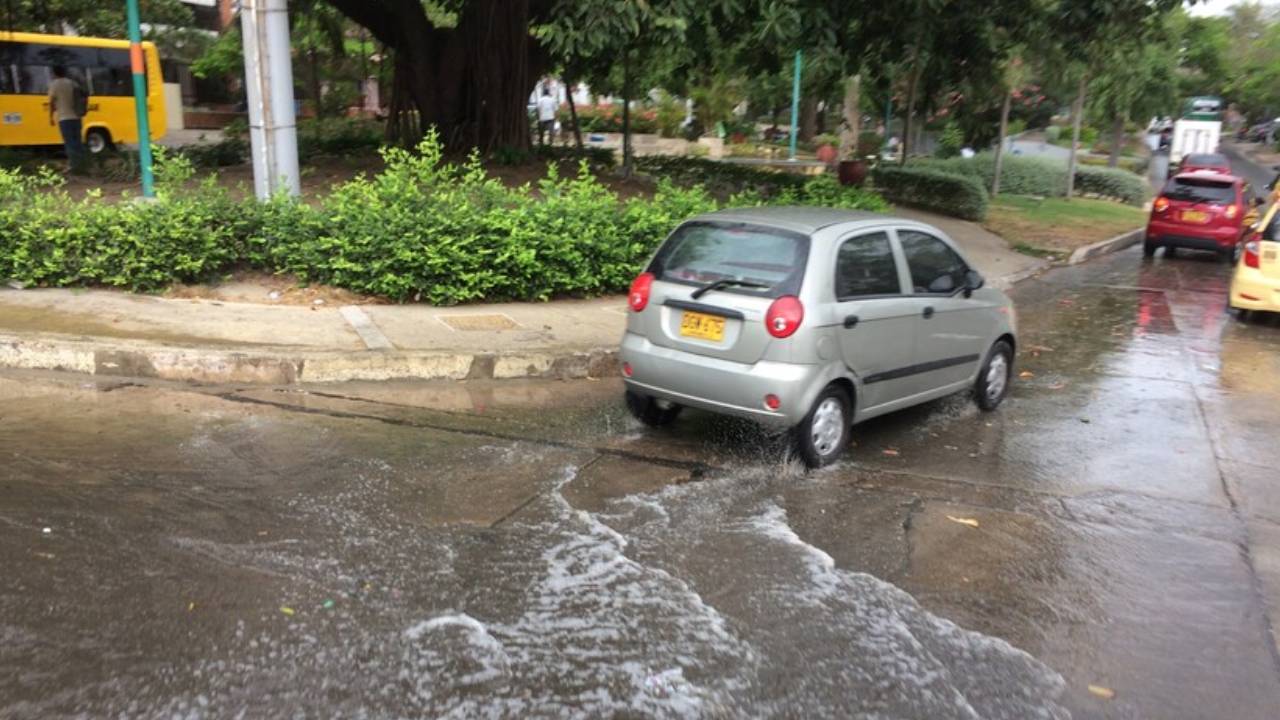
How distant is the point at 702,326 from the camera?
5902 mm

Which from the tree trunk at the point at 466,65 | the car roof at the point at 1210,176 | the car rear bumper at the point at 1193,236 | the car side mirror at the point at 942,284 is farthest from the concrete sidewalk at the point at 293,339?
the car roof at the point at 1210,176

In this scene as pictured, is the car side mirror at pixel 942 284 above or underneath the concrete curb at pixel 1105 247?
above

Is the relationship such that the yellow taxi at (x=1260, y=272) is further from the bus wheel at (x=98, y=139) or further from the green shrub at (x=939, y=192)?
the bus wheel at (x=98, y=139)

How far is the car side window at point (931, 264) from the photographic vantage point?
656cm

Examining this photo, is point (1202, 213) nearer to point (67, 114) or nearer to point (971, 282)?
point (971, 282)

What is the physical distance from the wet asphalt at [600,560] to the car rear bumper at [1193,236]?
1132 cm

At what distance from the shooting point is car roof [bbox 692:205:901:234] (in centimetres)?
603

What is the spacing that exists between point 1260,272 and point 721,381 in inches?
339

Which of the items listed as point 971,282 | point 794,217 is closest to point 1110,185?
point 971,282

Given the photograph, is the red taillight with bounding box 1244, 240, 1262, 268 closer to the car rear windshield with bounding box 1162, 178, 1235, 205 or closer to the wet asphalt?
the wet asphalt

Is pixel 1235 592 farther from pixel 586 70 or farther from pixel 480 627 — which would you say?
pixel 586 70

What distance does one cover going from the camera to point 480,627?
3852 millimetres

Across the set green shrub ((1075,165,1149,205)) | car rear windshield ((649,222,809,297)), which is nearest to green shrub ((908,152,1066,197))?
green shrub ((1075,165,1149,205))

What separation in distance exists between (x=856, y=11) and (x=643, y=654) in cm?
1257
